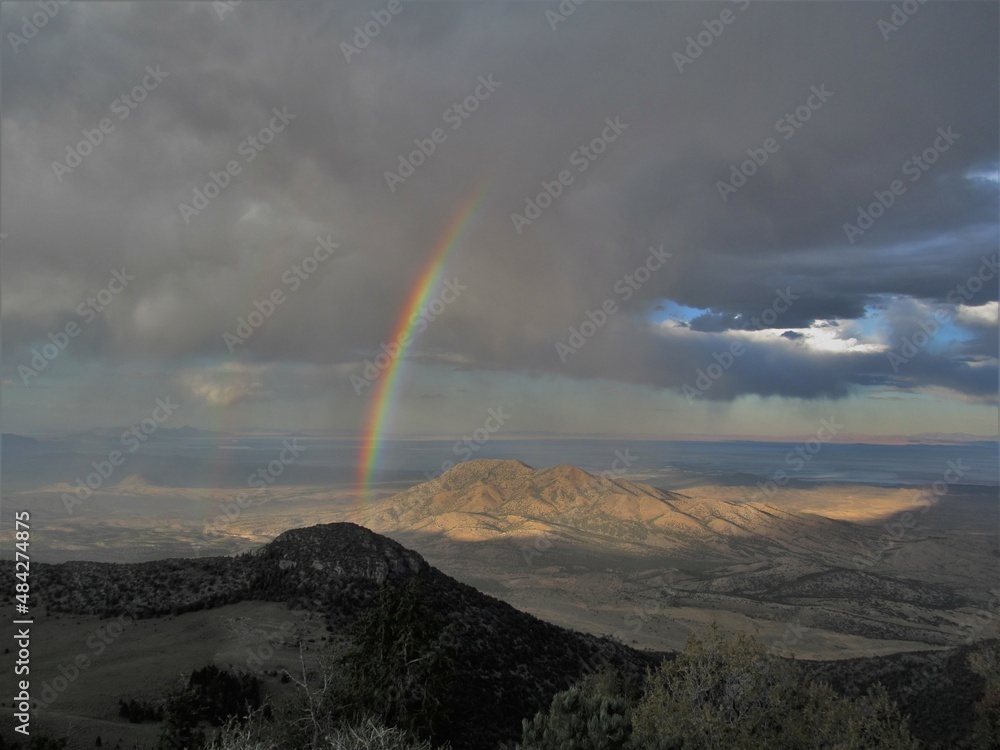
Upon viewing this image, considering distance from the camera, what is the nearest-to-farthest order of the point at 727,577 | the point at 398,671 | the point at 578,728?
the point at 578,728 < the point at 398,671 < the point at 727,577

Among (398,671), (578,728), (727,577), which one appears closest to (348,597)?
(398,671)

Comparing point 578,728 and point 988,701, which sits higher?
point 578,728

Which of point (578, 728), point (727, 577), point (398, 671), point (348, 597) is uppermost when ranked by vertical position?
point (578, 728)

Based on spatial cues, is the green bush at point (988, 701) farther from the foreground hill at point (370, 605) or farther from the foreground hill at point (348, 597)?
the foreground hill at point (348, 597)

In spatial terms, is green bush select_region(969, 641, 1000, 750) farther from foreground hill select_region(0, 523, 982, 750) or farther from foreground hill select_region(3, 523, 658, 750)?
foreground hill select_region(3, 523, 658, 750)

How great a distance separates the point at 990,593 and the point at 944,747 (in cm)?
12000

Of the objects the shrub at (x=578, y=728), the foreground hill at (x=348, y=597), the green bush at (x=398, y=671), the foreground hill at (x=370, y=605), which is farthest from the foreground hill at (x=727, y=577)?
the shrub at (x=578, y=728)

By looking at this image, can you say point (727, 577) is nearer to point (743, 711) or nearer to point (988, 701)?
point (988, 701)

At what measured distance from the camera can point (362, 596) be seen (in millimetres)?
47031

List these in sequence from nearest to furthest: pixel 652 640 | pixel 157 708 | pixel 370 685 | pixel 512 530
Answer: pixel 370 685 → pixel 157 708 → pixel 652 640 → pixel 512 530

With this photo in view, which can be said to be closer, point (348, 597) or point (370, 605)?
point (370, 605)

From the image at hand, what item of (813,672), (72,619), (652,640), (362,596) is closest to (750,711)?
(362,596)

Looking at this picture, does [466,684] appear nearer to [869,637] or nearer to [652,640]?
[652,640]

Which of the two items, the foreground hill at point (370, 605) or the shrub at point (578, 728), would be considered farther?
the foreground hill at point (370, 605)
